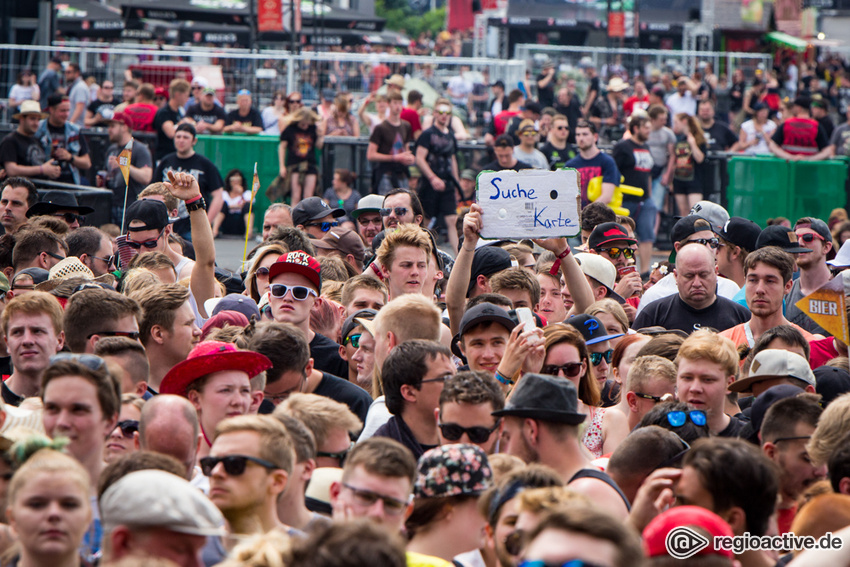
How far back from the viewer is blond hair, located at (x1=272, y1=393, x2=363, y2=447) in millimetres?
4906

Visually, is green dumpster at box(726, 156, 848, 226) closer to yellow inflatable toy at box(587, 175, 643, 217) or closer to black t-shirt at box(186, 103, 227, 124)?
yellow inflatable toy at box(587, 175, 643, 217)

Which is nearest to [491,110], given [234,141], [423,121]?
[423,121]

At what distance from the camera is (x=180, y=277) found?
864 centimetres

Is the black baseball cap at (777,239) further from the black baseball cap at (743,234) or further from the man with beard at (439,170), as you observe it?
the man with beard at (439,170)

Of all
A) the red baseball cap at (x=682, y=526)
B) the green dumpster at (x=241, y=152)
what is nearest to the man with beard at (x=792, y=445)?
the red baseball cap at (x=682, y=526)

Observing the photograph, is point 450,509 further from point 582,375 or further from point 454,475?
point 582,375

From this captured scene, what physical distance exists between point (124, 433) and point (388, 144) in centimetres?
1200

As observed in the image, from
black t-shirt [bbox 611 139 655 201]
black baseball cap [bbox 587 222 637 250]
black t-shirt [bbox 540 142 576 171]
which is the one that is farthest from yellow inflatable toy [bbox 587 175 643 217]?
black baseball cap [bbox 587 222 637 250]

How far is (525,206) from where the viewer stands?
7055 millimetres

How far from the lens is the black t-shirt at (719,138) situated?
1970 cm

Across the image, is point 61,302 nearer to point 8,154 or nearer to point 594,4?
point 8,154

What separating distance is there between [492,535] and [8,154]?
11.0 metres

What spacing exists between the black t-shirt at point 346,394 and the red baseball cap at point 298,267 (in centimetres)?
103

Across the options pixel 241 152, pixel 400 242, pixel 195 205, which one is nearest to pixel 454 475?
pixel 400 242
